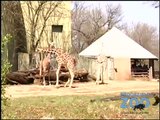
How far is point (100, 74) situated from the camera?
2145 centimetres

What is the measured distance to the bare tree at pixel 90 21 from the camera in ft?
156

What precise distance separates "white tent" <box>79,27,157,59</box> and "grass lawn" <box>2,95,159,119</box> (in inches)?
566

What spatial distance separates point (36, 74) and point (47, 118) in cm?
1077

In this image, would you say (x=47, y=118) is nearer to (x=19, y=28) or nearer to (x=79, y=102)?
(x=79, y=102)

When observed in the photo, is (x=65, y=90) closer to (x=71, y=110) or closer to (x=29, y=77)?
(x=29, y=77)

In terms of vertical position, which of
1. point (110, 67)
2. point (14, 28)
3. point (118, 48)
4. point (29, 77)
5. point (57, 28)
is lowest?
point (29, 77)

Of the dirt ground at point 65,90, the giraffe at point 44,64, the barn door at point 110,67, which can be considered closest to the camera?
the dirt ground at point 65,90

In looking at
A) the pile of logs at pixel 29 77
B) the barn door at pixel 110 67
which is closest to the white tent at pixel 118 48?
the barn door at pixel 110 67

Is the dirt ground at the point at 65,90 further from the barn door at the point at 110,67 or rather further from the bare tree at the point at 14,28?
the bare tree at the point at 14,28

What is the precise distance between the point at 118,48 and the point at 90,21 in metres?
23.0

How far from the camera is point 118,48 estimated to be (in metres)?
27.4

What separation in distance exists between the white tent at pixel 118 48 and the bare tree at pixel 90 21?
17.7m

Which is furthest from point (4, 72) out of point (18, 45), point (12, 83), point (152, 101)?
point (18, 45)

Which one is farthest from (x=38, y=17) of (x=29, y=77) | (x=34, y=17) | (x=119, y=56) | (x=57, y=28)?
(x=29, y=77)
